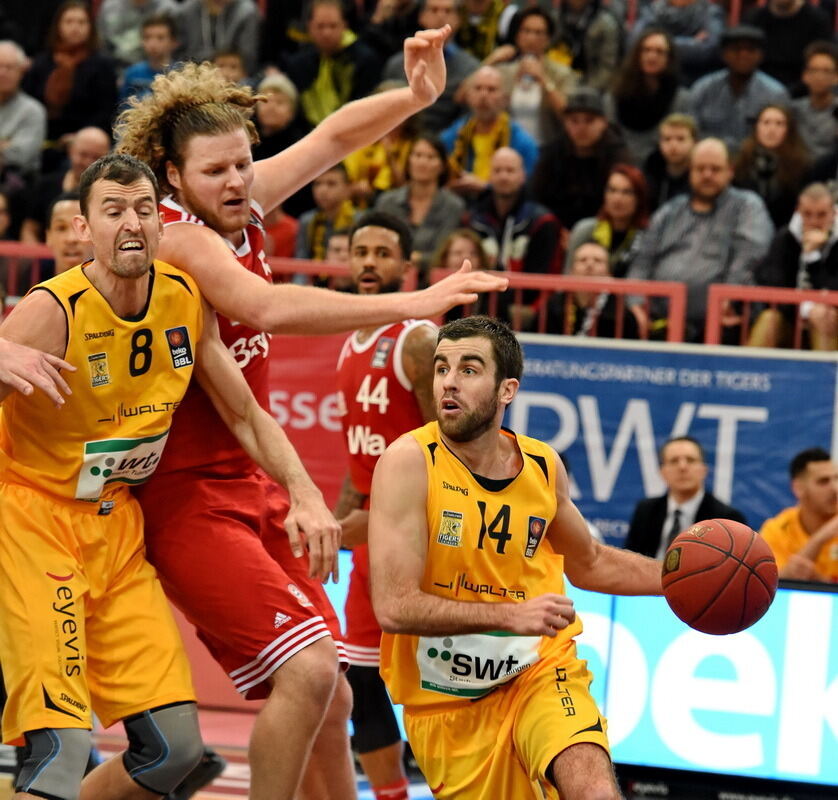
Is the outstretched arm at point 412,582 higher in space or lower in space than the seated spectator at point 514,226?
lower

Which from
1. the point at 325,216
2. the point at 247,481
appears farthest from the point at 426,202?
the point at 247,481

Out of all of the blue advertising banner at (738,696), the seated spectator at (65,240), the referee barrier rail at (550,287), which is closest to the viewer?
the blue advertising banner at (738,696)

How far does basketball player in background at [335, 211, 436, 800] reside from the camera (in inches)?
266

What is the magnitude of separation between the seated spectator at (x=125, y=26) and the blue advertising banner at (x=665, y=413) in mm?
6435

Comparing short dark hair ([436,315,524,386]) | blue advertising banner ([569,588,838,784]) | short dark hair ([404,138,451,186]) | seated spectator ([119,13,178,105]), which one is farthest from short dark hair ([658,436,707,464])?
seated spectator ([119,13,178,105])

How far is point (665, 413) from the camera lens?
9008 millimetres

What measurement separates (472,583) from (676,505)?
12.2ft

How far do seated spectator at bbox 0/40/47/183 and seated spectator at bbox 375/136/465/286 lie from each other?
3337 millimetres

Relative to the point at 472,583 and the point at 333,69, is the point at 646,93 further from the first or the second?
the point at 472,583

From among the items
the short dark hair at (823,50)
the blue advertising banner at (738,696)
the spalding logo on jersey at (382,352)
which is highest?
the short dark hair at (823,50)

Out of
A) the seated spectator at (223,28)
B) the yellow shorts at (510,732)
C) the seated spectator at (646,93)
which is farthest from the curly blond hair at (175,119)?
the seated spectator at (223,28)

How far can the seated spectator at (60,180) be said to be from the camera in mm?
11570

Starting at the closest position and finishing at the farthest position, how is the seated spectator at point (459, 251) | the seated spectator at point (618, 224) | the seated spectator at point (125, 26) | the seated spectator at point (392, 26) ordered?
the seated spectator at point (459, 251) < the seated spectator at point (618, 224) < the seated spectator at point (392, 26) < the seated spectator at point (125, 26)

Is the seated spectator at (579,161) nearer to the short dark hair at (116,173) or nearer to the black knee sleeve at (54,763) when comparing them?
the short dark hair at (116,173)
